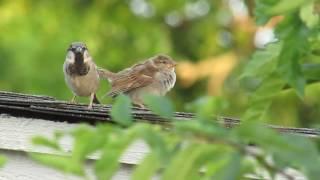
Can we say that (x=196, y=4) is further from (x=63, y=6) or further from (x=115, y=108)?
(x=115, y=108)

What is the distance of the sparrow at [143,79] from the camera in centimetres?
605

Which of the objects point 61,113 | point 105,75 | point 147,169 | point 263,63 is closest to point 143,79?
point 105,75

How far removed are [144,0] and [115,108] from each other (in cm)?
1491

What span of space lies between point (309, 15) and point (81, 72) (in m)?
2.83

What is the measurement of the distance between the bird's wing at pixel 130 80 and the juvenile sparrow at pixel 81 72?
59 cm

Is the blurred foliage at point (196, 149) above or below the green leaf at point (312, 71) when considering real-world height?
below

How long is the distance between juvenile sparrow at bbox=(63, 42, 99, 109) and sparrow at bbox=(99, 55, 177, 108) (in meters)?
0.49

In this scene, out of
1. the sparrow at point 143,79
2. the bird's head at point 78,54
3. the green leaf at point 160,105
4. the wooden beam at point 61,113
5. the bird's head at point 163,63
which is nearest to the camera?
the green leaf at point 160,105

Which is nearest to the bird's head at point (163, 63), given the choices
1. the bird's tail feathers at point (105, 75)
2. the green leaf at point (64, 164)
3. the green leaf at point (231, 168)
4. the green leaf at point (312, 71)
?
the bird's tail feathers at point (105, 75)

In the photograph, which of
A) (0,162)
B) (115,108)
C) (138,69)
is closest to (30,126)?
(0,162)

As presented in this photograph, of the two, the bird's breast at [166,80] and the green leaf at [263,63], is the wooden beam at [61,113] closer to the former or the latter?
the green leaf at [263,63]

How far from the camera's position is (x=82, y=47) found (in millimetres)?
5316

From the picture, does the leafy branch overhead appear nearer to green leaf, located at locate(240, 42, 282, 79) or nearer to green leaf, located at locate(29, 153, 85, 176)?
green leaf, located at locate(240, 42, 282, 79)

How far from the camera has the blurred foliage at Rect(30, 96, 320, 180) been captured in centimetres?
217
